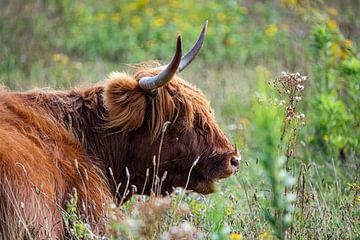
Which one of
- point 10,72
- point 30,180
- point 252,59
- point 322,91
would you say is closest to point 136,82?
point 30,180

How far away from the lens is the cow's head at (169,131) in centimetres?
517

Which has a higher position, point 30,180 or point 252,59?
point 30,180

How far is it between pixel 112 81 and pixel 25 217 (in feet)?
3.68

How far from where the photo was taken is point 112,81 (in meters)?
5.16

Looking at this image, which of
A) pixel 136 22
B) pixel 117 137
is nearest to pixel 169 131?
pixel 117 137

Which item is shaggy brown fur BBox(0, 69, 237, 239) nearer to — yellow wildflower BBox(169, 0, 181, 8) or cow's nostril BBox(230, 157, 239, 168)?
cow's nostril BBox(230, 157, 239, 168)

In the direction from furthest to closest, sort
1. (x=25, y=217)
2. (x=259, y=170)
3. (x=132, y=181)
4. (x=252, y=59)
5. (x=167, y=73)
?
(x=252, y=59) < (x=259, y=170) < (x=132, y=181) < (x=167, y=73) < (x=25, y=217)

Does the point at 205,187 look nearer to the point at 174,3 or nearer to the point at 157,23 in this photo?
the point at 157,23

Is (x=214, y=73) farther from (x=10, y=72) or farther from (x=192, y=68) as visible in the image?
(x=10, y=72)

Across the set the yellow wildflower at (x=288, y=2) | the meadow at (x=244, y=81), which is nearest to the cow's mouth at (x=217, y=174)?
the meadow at (x=244, y=81)

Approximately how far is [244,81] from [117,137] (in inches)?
176

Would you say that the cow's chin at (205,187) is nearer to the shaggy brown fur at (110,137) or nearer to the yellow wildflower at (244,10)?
the shaggy brown fur at (110,137)

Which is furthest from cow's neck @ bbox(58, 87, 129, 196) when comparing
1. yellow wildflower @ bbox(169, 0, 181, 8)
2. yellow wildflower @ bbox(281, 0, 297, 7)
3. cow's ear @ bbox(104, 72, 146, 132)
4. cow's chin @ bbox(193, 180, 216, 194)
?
yellow wildflower @ bbox(169, 0, 181, 8)

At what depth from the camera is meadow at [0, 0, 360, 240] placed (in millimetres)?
4410
